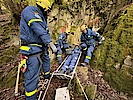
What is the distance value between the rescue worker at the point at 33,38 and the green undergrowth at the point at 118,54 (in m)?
2.55

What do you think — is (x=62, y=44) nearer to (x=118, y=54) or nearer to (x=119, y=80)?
(x=118, y=54)

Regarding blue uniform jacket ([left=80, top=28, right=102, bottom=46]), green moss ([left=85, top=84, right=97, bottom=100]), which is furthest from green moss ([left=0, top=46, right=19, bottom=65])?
green moss ([left=85, top=84, right=97, bottom=100])

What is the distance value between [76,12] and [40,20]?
395 cm

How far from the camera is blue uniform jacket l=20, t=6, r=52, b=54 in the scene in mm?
3449

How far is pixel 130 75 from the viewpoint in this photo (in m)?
4.88

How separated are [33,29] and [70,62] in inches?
100

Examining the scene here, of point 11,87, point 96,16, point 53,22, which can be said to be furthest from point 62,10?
point 11,87

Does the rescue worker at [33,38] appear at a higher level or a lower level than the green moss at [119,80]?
higher

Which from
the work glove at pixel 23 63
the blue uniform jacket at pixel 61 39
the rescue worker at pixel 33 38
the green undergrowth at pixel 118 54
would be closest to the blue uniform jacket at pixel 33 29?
the rescue worker at pixel 33 38

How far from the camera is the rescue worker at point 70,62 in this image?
5046mm

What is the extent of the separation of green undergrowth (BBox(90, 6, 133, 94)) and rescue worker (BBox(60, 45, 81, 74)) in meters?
0.71

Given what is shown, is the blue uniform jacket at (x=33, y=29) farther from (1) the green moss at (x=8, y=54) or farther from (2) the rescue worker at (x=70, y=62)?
(1) the green moss at (x=8, y=54)

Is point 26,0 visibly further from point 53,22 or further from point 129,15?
point 129,15

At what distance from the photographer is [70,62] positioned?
18.7 ft
